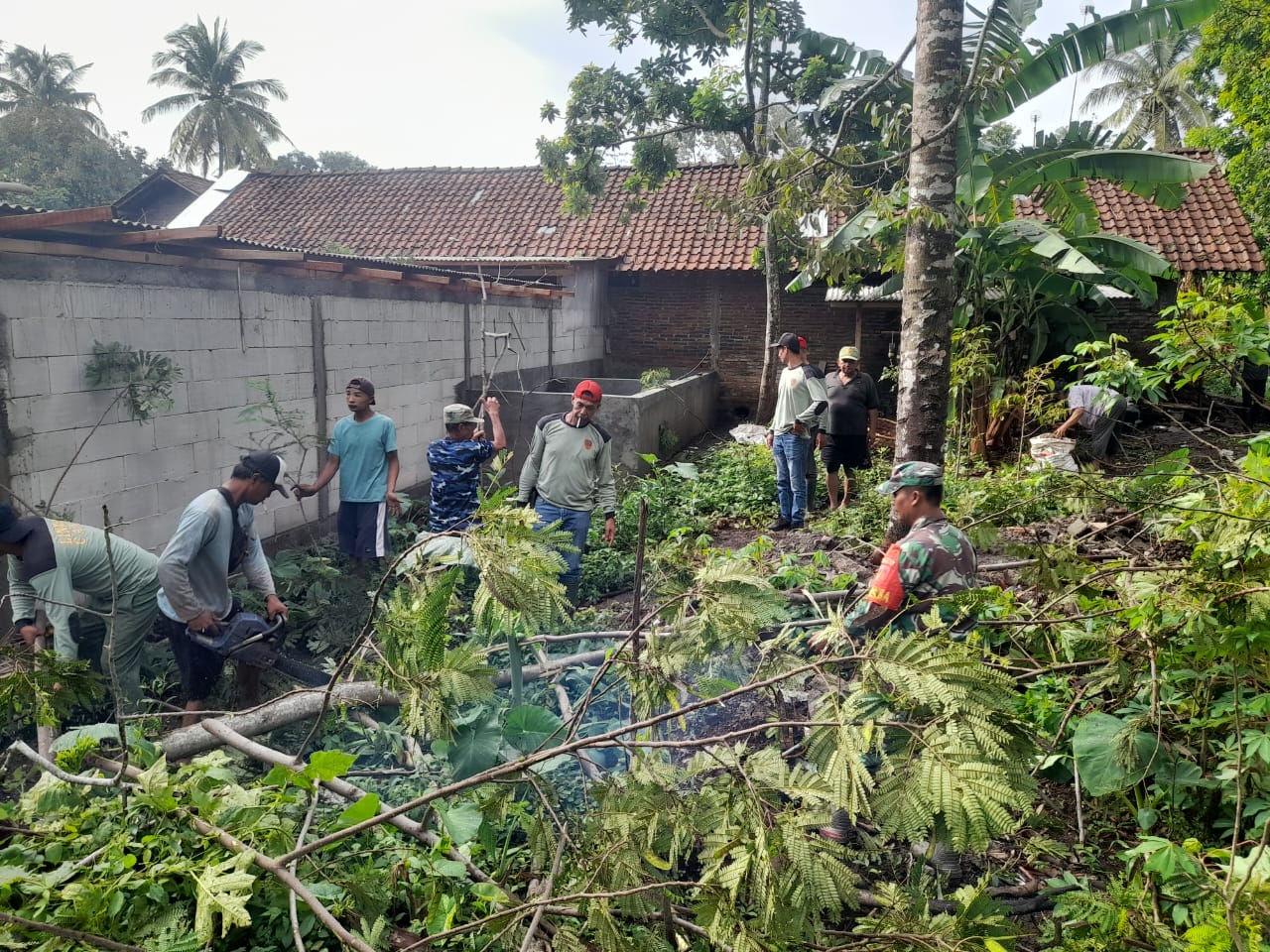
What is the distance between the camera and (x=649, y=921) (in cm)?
243

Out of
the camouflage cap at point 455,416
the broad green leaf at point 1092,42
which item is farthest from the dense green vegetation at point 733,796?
the broad green leaf at point 1092,42

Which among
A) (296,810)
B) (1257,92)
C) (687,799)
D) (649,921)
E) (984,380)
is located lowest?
(649,921)

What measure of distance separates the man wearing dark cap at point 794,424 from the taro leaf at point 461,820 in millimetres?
5563

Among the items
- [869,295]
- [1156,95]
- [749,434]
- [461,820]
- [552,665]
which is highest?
[1156,95]

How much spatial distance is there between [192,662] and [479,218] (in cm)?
1479

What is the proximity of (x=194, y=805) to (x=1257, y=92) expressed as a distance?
21.4m

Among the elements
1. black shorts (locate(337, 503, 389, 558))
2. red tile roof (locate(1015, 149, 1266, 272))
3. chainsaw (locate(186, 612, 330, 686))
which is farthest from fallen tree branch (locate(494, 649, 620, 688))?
red tile roof (locate(1015, 149, 1266, 272))

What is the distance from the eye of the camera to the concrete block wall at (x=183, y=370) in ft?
14.6

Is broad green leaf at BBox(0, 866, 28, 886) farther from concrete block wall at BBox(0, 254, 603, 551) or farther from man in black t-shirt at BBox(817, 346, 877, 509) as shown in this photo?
man in black t-shirt at BBox(817, 346, 877, 509)

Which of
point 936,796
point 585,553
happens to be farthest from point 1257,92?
point 936,796

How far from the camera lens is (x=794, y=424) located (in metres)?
7.37

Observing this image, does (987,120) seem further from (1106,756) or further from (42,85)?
(42,85)

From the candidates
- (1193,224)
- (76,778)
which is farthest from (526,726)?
(1193,224)

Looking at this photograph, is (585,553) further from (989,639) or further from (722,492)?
(989,639)
